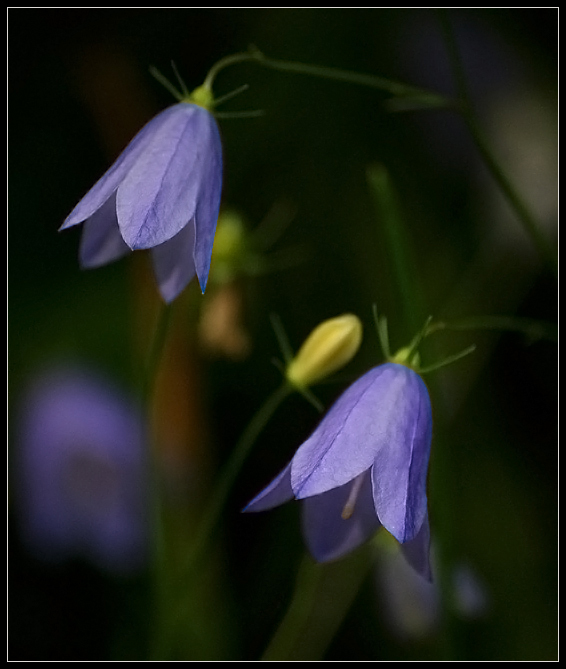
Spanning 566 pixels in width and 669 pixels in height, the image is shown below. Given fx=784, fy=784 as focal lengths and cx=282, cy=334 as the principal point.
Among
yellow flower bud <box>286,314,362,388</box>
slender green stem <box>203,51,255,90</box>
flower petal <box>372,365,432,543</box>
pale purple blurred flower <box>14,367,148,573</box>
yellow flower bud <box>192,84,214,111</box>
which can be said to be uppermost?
slender green stem <box>203,51,255,90</box>

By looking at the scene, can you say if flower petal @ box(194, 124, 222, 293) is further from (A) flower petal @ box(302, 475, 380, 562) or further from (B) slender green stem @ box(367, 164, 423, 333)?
(A) flower petal @ box(302, 475, 380, 562)

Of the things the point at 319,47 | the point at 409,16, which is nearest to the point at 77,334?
the point at 319,47

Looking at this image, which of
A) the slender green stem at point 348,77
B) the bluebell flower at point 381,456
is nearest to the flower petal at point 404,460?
the bluebell flower at point 381,456

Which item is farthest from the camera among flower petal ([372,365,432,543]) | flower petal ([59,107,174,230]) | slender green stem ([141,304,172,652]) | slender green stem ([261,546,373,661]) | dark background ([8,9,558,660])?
dark background ([8,9,558,660])

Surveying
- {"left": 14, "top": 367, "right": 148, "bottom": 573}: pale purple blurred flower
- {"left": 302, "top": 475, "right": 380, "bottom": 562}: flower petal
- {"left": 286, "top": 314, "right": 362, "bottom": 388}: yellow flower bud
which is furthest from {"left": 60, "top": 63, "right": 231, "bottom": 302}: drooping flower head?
{"left": 14, "top": 367, "right": 148, "bottom": 573}: pale purple blurred flower

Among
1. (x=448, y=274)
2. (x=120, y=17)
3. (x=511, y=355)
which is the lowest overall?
(x=511, y=355)

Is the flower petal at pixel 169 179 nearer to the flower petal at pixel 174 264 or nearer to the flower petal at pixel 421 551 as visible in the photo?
the flower petal at pixel 174 264
